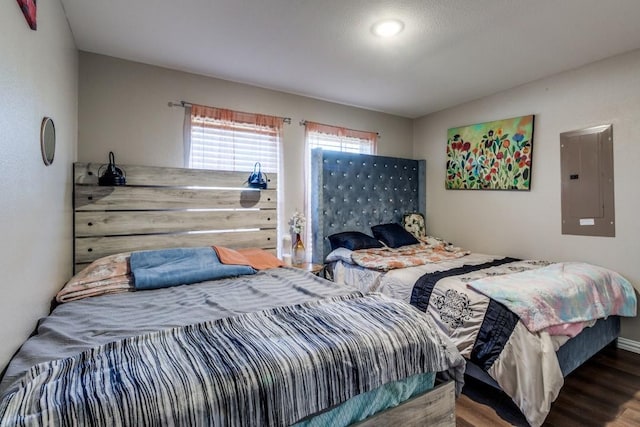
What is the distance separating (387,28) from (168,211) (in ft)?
7.23

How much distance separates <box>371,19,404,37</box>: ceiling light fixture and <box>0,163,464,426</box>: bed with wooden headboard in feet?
5.78

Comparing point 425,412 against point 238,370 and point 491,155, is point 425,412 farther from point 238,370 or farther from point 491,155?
point 491,155

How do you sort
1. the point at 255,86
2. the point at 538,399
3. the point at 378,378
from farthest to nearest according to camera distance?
the point at 255,86, the point at 538,399, the point at 378,378

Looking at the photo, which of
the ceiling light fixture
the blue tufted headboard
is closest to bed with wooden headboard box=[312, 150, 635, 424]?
the blue tufted headboard

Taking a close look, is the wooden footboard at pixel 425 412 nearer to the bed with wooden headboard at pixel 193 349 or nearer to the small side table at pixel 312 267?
the bed with wooden headboard at pixel 193 349

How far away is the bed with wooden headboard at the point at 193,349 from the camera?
93 cm

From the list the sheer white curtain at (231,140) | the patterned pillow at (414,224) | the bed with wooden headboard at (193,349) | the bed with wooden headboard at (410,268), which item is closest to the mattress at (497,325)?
the bed with wooden headboard at (410,268)

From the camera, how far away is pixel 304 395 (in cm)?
110

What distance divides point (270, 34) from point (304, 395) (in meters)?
2.28

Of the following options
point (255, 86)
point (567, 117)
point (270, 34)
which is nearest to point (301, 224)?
point (255, 86)

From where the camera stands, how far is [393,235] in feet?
12.3

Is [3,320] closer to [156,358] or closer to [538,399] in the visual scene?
[156,358]

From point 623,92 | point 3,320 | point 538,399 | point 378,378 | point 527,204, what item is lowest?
point 538,399

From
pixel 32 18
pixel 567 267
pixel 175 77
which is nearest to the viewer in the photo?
pixel 32 18
